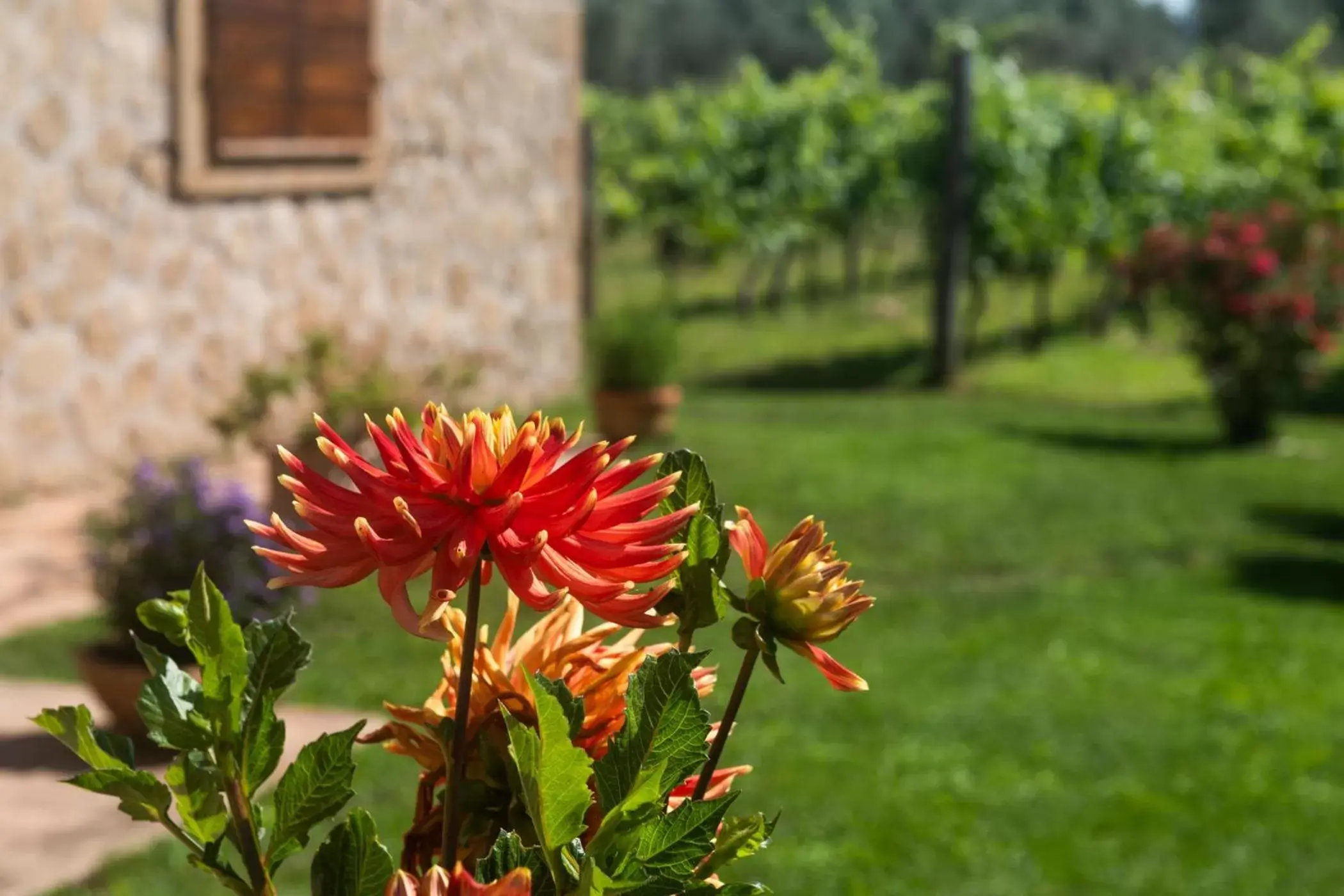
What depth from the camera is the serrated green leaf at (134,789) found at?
868mm

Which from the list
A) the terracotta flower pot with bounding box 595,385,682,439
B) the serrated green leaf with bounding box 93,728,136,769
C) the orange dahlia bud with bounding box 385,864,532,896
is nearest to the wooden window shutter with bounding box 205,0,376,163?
the terracotta flower pot with bounding box 595,385,682,439

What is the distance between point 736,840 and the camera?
881 mm

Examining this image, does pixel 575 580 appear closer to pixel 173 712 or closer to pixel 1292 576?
pixel 173 712

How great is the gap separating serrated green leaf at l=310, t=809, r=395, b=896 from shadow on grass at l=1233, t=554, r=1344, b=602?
7.56 metres

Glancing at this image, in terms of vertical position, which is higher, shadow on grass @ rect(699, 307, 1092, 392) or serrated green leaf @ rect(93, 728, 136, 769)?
serrated green leaf @ rect(93, 728, 136, 769)

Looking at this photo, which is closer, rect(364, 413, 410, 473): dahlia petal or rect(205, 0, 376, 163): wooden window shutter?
rect(364, 413, 410, 473): dahlia petal

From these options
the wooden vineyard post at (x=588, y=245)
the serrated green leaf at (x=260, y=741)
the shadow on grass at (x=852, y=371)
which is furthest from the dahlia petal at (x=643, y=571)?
the shadow on grass at (x=852, y=371)

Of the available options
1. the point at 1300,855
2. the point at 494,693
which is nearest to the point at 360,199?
the point at 1300,855

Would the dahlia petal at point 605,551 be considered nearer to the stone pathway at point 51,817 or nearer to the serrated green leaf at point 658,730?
the serrated green leaf at point 658,730

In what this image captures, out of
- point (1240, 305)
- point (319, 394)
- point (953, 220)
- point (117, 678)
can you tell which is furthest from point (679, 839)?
point (953, 220)

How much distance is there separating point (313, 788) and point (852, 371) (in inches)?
602

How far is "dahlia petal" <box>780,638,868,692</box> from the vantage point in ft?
2.84

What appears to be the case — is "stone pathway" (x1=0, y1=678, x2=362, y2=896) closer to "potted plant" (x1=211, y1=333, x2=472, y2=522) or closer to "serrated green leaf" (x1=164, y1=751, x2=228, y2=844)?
"potted plant" (x1=211, y1=333, x2=472, y2=522)

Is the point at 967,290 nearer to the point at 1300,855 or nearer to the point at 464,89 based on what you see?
the point at 464,89
